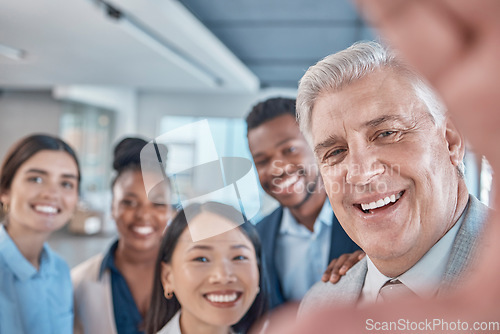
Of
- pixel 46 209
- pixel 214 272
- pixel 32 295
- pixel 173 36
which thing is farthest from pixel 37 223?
pixel 173 36

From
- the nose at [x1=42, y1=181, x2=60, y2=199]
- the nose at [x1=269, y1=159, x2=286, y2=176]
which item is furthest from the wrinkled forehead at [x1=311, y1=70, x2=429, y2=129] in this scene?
the nose at [x1=42, y1=181, x2=60, y2=199]

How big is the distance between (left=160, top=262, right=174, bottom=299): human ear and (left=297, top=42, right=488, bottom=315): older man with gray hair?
320 millimetres

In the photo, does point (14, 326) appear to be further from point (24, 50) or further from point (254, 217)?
point (24, 50)

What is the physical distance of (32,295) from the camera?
791 mm

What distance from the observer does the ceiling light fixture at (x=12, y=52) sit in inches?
92.7

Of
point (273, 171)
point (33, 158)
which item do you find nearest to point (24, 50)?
point (33, 158)

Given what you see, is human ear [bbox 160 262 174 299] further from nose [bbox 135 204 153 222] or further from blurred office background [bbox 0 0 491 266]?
nose [bbox 135 204 153 222]

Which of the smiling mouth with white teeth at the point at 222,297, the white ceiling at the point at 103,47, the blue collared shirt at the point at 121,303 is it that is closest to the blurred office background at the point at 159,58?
the white ceiling at the point at 103,47

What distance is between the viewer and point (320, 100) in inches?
13.7

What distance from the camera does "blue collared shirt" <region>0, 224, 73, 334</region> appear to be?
732mm

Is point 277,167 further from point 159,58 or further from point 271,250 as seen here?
point 159,58

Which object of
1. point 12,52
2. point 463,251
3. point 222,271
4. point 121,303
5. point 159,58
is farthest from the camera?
point 159,58

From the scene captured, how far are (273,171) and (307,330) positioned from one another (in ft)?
1.52

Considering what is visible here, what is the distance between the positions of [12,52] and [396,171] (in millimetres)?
2704
